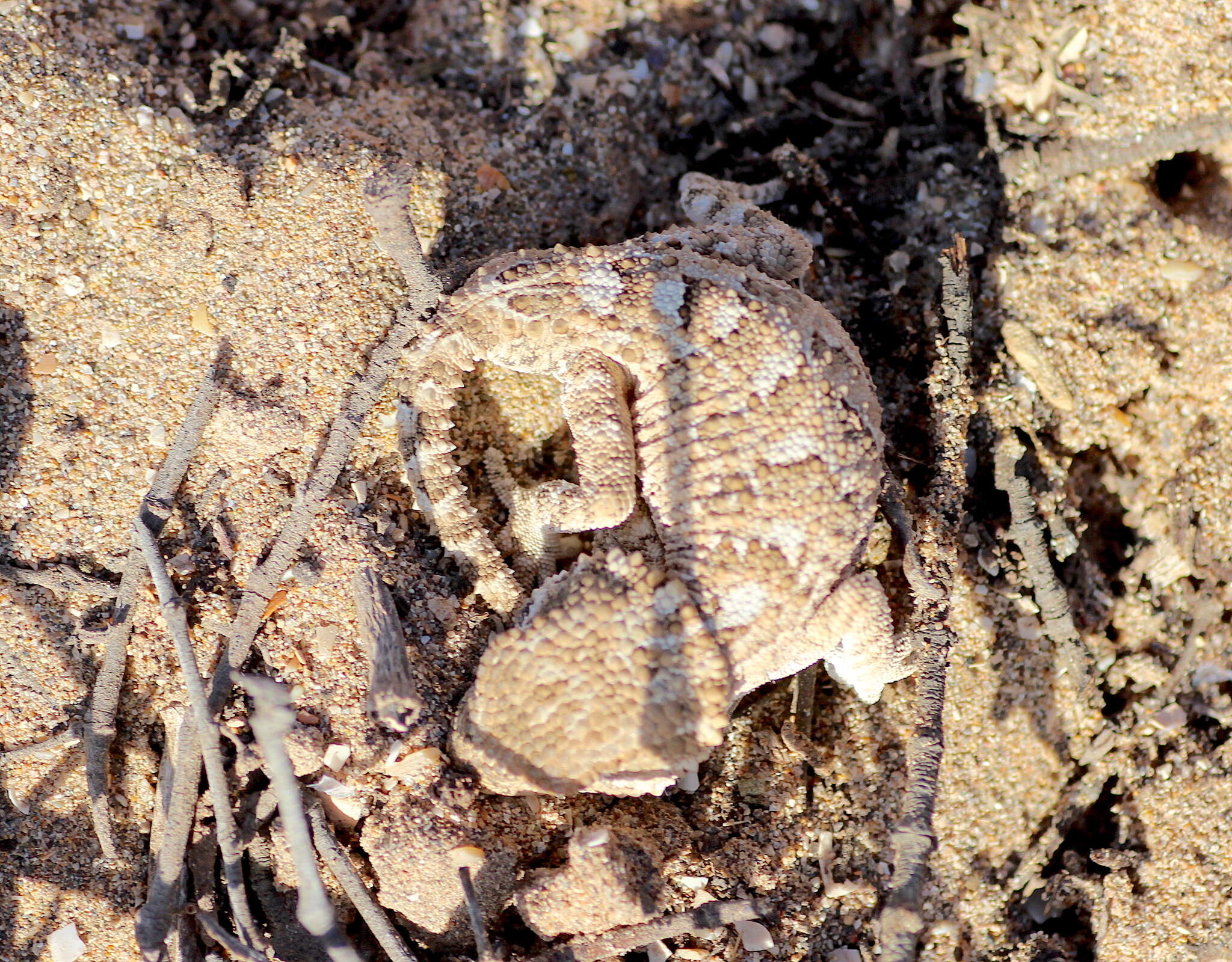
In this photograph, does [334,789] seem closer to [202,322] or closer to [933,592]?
[202,322]

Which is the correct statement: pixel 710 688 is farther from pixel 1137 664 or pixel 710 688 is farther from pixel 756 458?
pixel 1137 664

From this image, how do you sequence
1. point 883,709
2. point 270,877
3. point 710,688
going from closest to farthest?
point 710,688 → point 270,877 → point 883,709

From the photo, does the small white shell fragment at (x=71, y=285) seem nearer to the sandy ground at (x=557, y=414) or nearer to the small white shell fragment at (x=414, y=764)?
the sandy ground at (x=557, y=414)

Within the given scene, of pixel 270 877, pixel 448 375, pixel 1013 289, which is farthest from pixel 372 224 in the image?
pixel 1013 289

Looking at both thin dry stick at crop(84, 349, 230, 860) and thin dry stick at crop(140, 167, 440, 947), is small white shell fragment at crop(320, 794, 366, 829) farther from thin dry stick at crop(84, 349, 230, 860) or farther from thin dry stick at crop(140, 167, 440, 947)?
thin dry stick at crop(84, 349, 230, 860)

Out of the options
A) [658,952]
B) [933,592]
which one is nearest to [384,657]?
[658,952]

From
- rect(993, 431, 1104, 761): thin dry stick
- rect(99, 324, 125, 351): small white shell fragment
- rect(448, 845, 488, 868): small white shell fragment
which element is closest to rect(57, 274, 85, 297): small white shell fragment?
rect(99, 324, 125, 351): small white shell fragment
